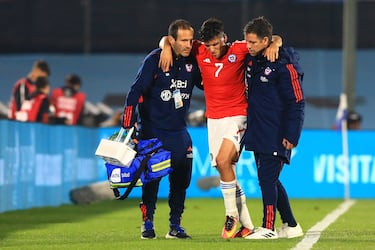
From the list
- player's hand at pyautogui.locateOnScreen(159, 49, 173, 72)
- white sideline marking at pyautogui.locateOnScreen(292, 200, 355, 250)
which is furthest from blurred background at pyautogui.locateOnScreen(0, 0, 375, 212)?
player's hand at pyautogui.locateOnScreen(159, 49, 173, 72)

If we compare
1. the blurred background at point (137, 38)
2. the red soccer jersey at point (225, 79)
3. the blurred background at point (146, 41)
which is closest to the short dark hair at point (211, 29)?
the red soccer jersey at point (225, 79)

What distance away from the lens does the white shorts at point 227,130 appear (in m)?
13.6

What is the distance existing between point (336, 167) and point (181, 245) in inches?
469

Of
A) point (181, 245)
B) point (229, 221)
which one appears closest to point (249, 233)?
point (229, 221)

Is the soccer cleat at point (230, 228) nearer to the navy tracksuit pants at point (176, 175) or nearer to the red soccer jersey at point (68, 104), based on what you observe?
the navy tracksuit pants at point (176, 175)

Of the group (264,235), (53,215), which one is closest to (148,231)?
(264,235)

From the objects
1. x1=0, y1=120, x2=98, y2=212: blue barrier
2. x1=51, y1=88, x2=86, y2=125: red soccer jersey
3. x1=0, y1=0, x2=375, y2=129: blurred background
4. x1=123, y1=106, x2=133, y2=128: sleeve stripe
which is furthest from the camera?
x1=0, y1=0, x2=375, y2=129: blurred background

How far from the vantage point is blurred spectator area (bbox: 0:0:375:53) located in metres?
31.2

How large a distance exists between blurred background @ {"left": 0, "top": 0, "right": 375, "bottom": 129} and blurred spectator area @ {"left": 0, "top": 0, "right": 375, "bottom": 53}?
2 cm

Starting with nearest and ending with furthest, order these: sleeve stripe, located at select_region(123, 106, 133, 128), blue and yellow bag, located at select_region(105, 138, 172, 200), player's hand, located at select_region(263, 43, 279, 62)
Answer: player's hand, located at select_region(263, 43, 279, 62)
sleeve stripe, located at select_region(123, 106, 133, 128)
blue and yellow bag, located at select_region(105, 138, 172, 200)

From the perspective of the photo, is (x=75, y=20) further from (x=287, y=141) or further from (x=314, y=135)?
(x=287, y=141)

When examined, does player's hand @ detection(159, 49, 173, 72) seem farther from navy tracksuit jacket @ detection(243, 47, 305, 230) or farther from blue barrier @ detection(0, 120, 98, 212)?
blue barrier @ detection(0, 120, 98, 212)

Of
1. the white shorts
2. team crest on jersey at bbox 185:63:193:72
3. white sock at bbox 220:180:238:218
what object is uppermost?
team crest on jersey at bbox 185:63:193:72

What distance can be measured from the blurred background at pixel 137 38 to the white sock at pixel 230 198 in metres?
16.8
